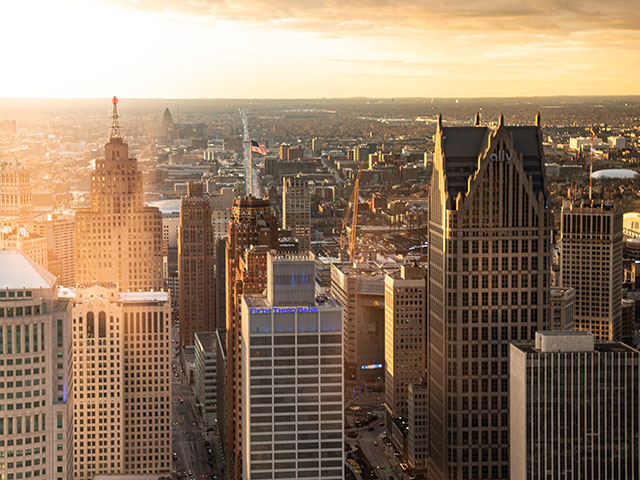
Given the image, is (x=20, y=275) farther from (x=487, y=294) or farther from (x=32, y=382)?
(x=487, y=294)

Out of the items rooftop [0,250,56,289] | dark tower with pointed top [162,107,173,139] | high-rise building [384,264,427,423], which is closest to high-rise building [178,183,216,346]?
dark tower with pointed top [162,107,173,139]

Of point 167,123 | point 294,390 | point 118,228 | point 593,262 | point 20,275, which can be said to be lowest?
point 294,390

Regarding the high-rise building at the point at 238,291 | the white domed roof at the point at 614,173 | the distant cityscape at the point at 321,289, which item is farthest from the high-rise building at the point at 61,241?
the white domed roof at the point at 614,173

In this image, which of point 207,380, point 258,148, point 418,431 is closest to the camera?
point 418,431

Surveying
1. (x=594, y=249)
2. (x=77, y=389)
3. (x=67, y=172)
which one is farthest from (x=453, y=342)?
(x=67, y=172)

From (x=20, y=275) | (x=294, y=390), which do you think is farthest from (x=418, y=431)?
(x=20, y=275)

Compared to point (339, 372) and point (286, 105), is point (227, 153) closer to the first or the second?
point (286, 105)
